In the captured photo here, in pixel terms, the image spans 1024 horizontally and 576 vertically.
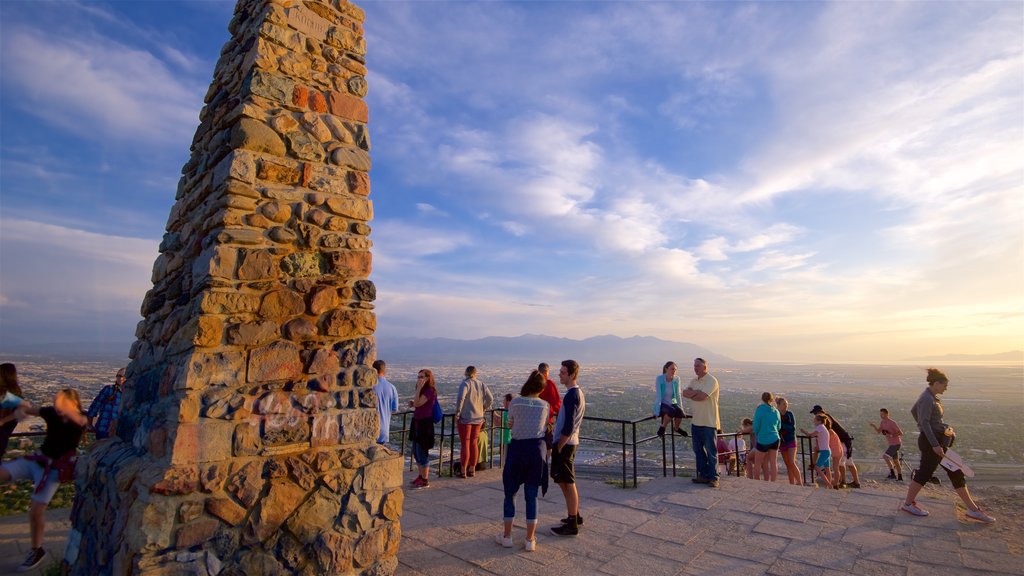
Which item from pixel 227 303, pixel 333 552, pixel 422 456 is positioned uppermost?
pixel 227 303

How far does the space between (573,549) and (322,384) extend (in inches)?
112

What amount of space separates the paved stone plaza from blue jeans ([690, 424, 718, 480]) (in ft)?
1.05

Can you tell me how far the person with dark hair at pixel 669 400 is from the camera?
7.91 m

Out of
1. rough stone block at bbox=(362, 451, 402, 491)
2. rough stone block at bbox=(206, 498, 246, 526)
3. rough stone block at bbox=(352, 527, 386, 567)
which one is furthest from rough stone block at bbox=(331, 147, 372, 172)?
rough stone block at bbox=(352, 527, 386, 567)

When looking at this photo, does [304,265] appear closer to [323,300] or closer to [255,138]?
[323,300]

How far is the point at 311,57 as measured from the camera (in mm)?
3814

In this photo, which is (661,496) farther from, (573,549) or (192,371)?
(192,371)

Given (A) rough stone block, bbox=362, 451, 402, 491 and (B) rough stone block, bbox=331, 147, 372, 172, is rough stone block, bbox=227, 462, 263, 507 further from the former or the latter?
(B) rough stone block, bbox=331, 147, 372, 172

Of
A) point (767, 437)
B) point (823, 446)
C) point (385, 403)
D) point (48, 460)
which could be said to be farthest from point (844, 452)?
point (48, 460)

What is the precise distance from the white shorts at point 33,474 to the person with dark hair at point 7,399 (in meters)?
0.20

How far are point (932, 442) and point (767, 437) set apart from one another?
8.85 feet

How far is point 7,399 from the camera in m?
4.71

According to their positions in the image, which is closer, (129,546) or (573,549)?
(129,546)

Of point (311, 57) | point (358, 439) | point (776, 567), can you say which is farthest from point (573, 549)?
point (311, 57)
